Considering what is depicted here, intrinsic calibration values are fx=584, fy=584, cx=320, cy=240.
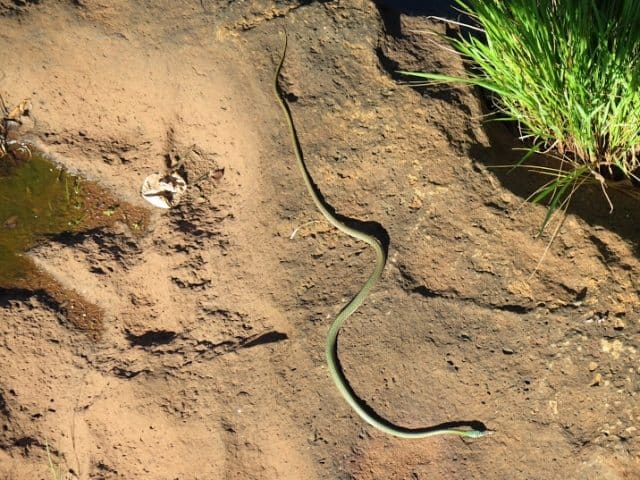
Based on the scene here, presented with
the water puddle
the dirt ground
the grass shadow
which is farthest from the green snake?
the water puddle

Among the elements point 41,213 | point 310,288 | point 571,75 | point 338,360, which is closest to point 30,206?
point 41,213

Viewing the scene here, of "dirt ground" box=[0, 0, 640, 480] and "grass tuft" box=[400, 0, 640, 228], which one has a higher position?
"grass tuft" box=[400, 0, 640, 228]

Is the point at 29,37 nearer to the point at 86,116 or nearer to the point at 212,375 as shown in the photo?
the point at 86,116

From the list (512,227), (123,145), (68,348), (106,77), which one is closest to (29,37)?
(106,77)

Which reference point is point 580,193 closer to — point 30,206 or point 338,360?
point 338,360

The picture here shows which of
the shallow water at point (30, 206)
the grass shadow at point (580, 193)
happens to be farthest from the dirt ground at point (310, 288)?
the shallow water at point (30, 206)

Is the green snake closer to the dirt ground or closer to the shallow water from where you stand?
the dirt ground
